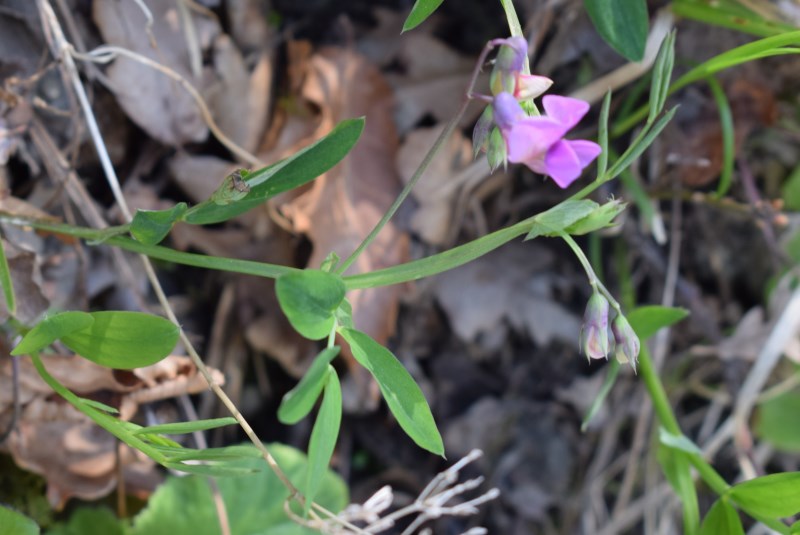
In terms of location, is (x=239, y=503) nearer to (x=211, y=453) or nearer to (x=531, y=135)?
(x=211, y=453)

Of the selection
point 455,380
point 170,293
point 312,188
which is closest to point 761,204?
point 455,380

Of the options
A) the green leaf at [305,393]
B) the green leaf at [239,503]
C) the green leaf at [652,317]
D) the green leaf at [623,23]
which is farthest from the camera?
the green leaf at [239,503]

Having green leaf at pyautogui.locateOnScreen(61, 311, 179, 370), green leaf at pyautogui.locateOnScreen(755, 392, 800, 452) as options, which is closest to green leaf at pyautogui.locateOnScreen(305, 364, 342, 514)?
green leaf at pyautogui.locateOnScreen(61, 311, 179, 370)

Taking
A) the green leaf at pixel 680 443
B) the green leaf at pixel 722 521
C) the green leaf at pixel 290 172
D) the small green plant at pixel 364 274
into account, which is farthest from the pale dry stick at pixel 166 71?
the green leaf at pixel 722 521

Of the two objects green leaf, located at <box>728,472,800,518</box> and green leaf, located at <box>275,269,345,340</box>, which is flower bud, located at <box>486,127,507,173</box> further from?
green leaf, located at <box>728,472,800,518</box>

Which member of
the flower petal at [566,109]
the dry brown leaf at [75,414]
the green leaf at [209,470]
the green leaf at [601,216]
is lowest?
the dry brown leaf at [75,414]

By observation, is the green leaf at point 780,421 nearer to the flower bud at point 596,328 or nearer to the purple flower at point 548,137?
the flower bud at point 596,328

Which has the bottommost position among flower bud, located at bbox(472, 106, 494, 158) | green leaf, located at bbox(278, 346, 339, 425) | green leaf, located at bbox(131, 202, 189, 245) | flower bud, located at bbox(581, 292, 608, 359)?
flower bud, located at bbox(581, 292, 608, 359)
